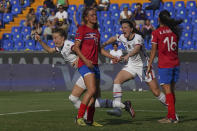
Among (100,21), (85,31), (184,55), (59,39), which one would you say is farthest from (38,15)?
(85,31)

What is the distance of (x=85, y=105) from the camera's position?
35.5 feet

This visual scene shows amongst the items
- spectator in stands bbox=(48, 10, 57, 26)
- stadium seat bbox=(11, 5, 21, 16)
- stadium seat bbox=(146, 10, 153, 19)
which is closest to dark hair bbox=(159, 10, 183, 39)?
stadium seat bbox=(146, 10, 153, 19)

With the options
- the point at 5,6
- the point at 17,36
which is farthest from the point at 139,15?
the point at 5,6

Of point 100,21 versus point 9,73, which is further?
point 100,21

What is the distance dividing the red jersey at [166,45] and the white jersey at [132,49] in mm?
1366

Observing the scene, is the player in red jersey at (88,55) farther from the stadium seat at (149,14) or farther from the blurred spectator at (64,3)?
the blurred spectator at (64,3)

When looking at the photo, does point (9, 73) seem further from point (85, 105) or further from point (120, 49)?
point (85, 105)

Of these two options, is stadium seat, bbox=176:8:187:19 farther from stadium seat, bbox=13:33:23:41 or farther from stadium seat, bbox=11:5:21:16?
stadium seat, bbox=11:5:21:16

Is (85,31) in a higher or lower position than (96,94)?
higher

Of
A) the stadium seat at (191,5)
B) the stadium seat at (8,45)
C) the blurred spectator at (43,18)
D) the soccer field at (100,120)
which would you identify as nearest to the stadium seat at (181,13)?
the stadium seat at (191,5)

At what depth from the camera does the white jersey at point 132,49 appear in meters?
13.1

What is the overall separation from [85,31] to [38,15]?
21.9m

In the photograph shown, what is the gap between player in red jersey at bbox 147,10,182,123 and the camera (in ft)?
38.1

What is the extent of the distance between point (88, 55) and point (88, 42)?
0.26 metres
